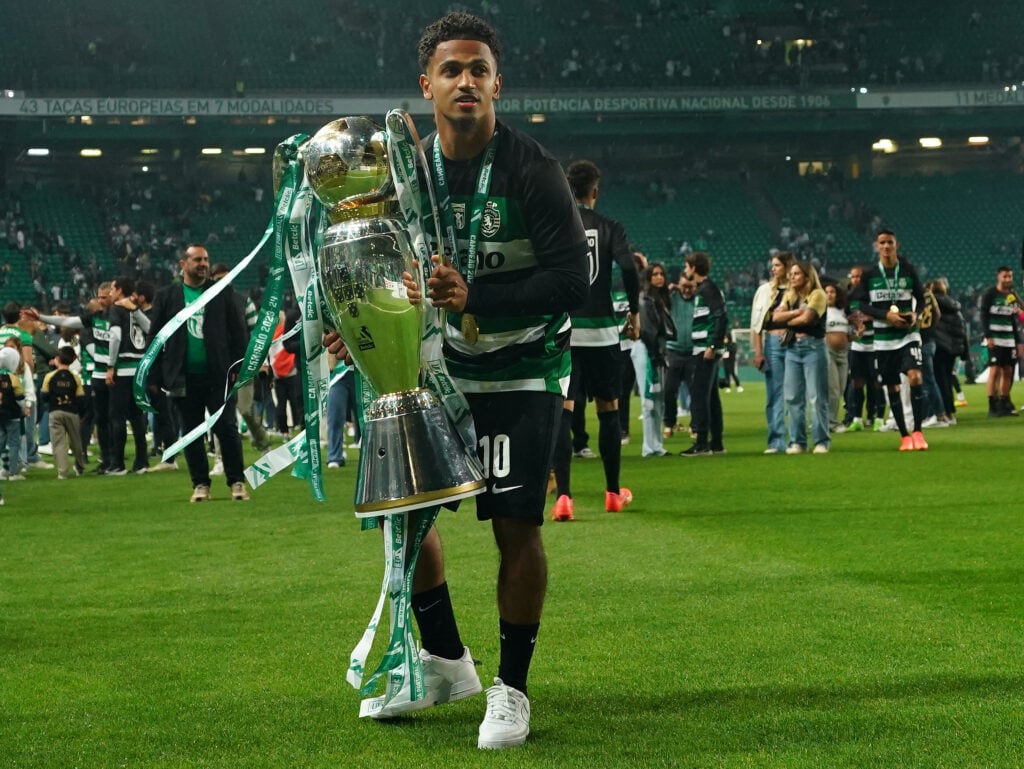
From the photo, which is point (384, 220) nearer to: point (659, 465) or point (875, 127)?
point (659, 465)

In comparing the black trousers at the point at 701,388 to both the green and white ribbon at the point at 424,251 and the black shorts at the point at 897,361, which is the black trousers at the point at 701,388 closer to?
the black shorts at the point at 897,361

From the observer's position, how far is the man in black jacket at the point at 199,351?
10891 millimetres

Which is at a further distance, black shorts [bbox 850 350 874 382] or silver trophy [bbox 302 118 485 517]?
black shorts [bbox 850 350 874 382]

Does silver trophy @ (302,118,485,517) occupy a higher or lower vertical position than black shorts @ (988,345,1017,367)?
higher

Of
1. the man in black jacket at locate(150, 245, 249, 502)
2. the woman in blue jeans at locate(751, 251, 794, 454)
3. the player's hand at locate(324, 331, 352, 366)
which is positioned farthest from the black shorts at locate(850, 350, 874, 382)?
the player's hand at locate(324, 331, 352, 366)

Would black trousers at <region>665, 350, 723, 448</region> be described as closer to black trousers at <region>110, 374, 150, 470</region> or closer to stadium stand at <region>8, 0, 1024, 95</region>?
black trousers at <region>110, 374, 150, 470</region>

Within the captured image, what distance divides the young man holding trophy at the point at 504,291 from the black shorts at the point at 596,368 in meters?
5.06

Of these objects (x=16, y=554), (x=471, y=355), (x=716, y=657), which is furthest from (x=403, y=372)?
(x=16, y=554)

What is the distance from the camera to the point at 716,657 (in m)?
4.89

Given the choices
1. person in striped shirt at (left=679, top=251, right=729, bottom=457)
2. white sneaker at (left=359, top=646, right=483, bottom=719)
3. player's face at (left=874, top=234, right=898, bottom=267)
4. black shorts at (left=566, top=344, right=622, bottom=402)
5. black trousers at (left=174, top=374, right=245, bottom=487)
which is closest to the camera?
white sneaker at (left=359, top=646, right=483, bottom=719)

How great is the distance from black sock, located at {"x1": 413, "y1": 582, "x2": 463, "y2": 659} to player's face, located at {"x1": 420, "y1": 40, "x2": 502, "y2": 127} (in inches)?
56.6

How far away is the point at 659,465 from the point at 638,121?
3493cm

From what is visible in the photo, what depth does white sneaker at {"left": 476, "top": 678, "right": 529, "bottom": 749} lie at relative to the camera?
385cm

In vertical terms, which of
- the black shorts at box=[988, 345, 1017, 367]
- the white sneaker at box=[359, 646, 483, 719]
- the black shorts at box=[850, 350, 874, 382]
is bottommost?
the black shorts at box=[988, 345, 1017, 367]
